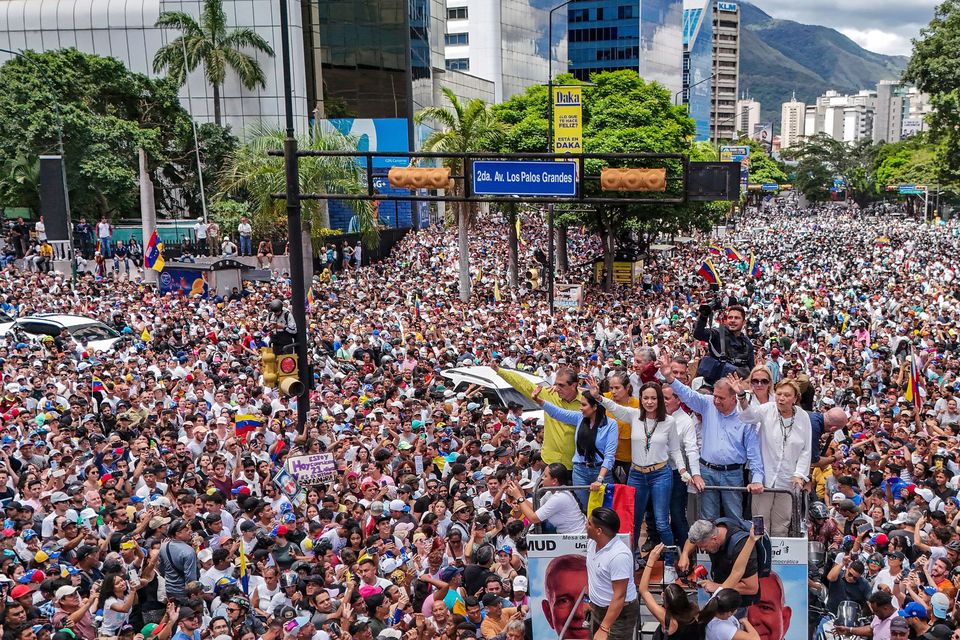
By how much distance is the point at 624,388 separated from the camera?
7422 millimetres

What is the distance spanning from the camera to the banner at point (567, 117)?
885 inches

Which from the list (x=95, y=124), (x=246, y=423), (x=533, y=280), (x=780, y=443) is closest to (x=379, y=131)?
(x=95, y=124)

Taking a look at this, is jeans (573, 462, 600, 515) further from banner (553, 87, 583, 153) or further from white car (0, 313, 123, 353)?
white car (0, 313, 123, 353)

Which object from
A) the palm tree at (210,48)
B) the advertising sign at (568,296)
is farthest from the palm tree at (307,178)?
the palm tree at (210,48)

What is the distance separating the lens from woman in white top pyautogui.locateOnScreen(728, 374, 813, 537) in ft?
23.5

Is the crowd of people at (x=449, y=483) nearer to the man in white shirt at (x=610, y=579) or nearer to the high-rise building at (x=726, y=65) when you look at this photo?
the man in white shirt at (x=610, y=579)

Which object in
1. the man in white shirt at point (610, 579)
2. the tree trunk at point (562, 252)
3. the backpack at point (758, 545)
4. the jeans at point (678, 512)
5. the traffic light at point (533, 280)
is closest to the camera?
the man in white shirt at point (610, 579)

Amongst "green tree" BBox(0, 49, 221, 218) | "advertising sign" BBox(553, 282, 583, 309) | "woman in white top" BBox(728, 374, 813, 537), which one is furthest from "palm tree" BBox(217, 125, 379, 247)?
"woman in white top" BBox(728, 374, 813, 537)

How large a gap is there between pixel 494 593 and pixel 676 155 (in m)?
7.10

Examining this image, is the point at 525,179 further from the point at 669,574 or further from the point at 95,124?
the point at 95,124

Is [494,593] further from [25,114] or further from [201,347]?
[25,114]


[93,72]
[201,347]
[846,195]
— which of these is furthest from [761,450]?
[846,195]

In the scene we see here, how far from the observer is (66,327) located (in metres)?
21.7

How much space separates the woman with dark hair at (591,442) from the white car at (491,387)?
323 inches
